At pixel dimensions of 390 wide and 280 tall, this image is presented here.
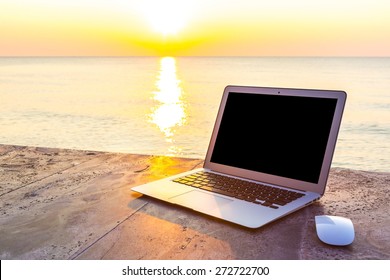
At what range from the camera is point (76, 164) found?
1.81 m

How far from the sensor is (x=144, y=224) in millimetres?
1069

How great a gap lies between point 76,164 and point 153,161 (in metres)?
0.37

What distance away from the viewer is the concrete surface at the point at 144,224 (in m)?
0.92

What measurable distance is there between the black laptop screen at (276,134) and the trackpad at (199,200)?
8.6 inches

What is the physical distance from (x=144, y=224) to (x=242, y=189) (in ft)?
1.09

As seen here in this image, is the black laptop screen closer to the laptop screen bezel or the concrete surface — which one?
the laptop screen bezel

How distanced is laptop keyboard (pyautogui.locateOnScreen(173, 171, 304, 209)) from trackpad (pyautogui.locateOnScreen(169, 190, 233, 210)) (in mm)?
34

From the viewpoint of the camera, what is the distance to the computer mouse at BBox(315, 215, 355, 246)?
3.02 feet

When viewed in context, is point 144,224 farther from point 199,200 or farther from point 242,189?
point 242,189

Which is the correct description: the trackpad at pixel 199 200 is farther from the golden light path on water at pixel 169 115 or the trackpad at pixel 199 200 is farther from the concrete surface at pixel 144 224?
the golden light path on water at pixel 169 115

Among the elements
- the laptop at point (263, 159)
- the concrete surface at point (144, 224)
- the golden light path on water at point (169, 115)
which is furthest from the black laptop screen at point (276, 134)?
the golden light path on water at point (169, 115)

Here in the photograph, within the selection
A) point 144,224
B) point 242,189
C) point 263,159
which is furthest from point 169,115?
point 144,224
